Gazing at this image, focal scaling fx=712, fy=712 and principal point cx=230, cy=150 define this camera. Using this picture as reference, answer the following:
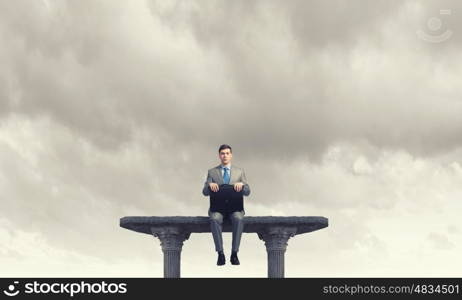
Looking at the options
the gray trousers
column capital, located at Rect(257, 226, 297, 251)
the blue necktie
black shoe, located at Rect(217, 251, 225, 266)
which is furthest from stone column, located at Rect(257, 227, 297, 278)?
black shoe, located at Rect(217, 251, 225, 266)

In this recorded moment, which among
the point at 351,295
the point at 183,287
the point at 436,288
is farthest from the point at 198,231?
the point at 436,288

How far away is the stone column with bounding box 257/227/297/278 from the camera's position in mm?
16188

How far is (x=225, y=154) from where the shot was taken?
14977mm

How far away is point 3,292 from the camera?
1230 cm

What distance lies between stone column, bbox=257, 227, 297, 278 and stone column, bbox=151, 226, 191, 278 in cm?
194

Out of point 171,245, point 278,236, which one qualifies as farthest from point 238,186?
point 171,245

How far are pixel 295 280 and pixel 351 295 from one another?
101 centimetres

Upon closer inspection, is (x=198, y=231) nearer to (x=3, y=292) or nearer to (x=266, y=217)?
(x=266, y=217)

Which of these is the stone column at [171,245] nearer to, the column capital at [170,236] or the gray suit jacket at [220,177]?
the column capital at [170,236]

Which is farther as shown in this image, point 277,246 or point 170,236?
point 277,246

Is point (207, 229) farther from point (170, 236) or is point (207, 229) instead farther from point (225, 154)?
point (225, 154)

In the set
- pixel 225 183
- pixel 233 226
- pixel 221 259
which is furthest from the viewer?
pixel 225 183

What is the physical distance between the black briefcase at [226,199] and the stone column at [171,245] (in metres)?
1.60

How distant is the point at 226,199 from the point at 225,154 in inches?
37.5
